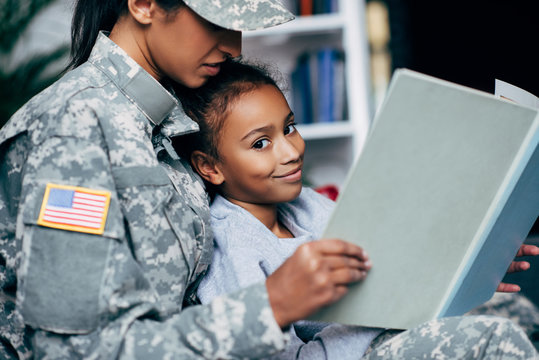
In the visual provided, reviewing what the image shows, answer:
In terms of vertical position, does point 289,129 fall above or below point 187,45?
below

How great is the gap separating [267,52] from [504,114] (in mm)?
2101

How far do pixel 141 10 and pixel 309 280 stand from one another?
53cm

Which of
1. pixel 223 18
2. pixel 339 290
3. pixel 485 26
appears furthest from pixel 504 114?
pixel 485 26

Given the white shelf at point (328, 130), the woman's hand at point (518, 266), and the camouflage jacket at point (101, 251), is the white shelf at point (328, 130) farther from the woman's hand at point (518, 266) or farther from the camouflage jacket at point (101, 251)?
the camouflage jacket at point (101, 251)

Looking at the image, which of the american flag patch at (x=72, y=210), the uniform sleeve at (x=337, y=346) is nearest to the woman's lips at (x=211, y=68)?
the american flag patch at (x=72, y=210)

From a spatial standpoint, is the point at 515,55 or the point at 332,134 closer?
the point at 515,55

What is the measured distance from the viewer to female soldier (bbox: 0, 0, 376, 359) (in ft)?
2.61

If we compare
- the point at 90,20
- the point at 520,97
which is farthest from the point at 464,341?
the point at 90,20

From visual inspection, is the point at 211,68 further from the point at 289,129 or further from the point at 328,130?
the point at 328,130

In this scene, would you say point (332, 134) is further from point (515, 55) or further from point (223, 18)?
point (223, 18)

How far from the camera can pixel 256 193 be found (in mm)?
1195

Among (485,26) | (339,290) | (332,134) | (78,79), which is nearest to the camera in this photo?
(339,290)

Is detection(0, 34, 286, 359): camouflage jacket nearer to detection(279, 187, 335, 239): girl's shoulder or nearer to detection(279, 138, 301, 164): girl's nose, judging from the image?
detection(279, 138, 301, 164): girl's nose

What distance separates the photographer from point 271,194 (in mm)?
1188
